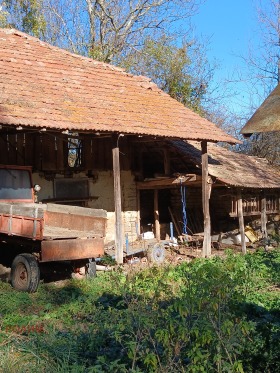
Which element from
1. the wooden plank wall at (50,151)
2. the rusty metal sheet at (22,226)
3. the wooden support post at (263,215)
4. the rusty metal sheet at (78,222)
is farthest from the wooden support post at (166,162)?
the rusty metal sheet at (22,226)

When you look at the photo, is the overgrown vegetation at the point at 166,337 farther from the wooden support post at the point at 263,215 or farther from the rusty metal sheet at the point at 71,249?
the wooden support post at the point at 263,215

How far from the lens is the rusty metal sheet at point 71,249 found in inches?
357

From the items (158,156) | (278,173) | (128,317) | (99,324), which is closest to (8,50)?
(158,156)

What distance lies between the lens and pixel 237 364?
381 centimetres

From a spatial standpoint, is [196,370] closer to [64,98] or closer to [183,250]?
[64,98]

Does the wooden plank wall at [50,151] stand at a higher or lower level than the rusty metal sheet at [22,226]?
higher

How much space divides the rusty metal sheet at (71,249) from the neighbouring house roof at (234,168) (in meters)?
5.63

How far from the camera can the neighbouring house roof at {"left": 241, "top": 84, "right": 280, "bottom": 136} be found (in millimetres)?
3807

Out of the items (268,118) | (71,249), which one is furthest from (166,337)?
(71,249)

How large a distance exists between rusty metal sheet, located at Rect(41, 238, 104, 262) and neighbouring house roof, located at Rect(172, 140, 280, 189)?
5.63 metres

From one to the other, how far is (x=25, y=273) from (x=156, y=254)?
4281mm

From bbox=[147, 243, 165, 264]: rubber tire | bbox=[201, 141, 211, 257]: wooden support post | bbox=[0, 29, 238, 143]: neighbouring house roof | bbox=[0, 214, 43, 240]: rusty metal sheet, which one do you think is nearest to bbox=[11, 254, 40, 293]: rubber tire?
bbox=[0, 214, 43, 240]: rusty metal sheet

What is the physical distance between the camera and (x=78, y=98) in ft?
39.9

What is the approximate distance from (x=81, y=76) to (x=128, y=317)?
10.0 meters
